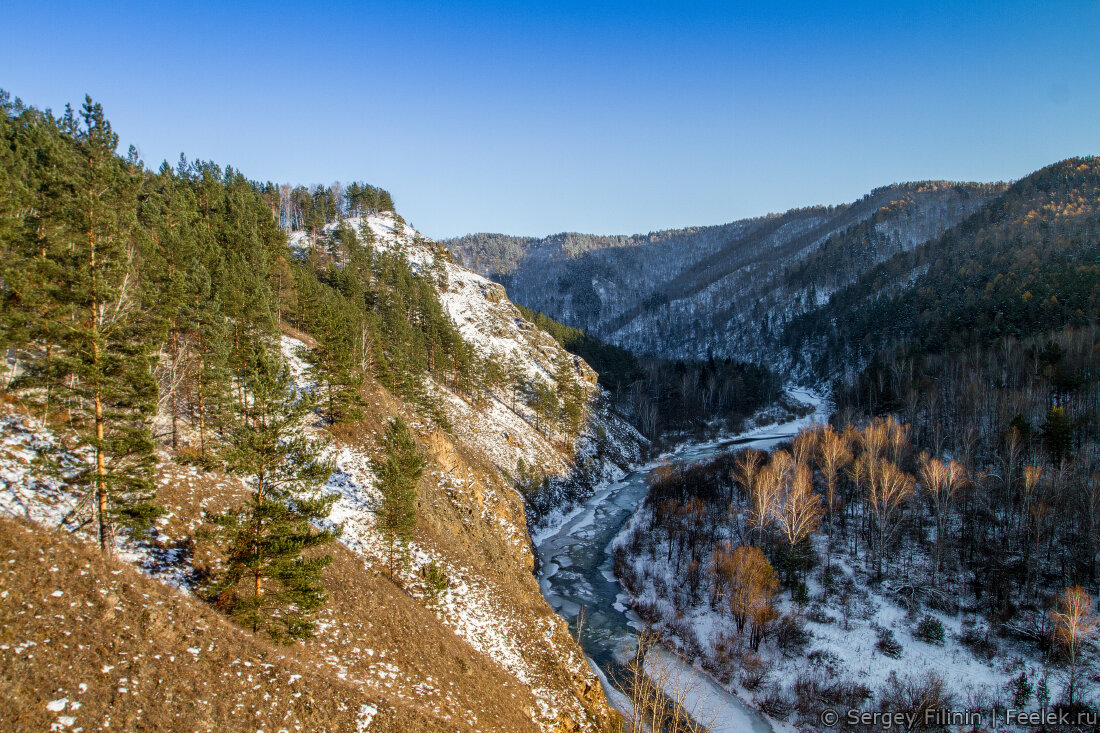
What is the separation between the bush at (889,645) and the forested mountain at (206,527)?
781 inches

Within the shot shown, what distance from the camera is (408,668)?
18.9 metres

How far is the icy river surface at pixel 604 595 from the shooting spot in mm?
27328

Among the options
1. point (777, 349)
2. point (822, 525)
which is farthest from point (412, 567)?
point (777, 349)

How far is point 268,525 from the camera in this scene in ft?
52.6

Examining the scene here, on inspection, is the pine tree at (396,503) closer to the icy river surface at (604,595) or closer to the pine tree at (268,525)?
the pine tree at (268,525)

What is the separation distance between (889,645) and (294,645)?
3496cm

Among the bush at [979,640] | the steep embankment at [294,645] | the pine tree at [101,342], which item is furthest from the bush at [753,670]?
the pine tree at [101,342]

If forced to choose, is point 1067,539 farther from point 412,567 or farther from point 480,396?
point 480,396

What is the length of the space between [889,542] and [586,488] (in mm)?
39156

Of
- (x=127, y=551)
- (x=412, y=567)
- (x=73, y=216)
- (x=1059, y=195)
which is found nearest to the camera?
(x=73, y=216)

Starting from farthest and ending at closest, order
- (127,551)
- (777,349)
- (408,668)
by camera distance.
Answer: (777,349) < (408,668) < (127,551)

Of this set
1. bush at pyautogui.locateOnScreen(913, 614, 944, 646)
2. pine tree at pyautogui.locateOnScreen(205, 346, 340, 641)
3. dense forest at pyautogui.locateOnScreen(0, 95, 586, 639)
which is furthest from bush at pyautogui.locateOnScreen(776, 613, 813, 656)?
pine tree at pyautogui.locateOnScreen(205, 346, 340, 641)

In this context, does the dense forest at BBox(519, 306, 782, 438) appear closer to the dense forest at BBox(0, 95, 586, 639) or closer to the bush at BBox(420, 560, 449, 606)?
→ the dense forest at BBox(0, 95, 586, 639)

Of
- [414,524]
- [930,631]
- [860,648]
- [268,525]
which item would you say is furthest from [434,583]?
[930,631]
